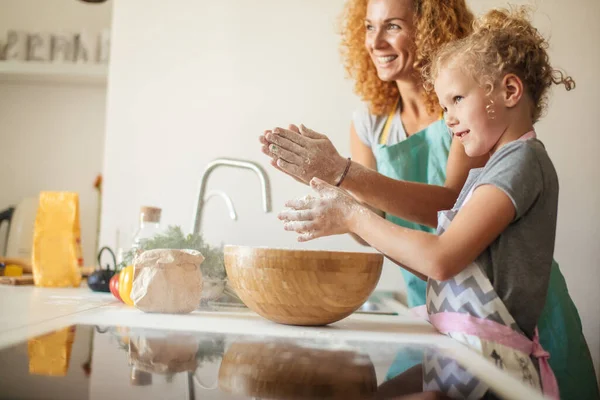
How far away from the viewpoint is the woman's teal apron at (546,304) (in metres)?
0.98

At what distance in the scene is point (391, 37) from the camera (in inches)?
54.3

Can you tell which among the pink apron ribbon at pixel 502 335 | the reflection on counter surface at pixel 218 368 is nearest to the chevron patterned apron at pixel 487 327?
the pink apron ribbon at pixel 502 335

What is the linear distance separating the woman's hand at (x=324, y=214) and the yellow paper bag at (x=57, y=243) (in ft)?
2.61

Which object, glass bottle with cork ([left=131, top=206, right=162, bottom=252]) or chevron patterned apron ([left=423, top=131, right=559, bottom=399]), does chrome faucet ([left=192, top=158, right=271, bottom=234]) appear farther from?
chevron patterned apron ([left=423, top=131, right=559, bottom=399])

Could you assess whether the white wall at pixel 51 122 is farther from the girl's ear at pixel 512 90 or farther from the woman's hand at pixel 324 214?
the girl's ear at pixel 512 90

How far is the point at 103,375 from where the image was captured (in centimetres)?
50

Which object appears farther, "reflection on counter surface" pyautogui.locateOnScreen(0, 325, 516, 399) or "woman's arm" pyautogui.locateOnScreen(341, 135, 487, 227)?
"woman's arm" pyautogui.locateOnScreen(341, 135, 487, 227)

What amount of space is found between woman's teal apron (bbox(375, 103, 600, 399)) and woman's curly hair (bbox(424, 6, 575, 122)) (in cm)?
35

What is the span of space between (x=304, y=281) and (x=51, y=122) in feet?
8.92

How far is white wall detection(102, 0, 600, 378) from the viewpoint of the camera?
2.08 meters

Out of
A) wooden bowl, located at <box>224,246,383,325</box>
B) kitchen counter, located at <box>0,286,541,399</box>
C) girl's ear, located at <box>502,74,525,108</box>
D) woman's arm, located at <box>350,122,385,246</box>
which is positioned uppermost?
girl's ear, located at <box>502,74,525,108</box>

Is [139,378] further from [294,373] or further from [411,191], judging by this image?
[411,191]

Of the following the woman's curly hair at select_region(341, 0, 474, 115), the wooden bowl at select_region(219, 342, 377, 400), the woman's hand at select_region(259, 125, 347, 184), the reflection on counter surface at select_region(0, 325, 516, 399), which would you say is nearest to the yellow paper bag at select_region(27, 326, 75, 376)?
the reflection on counter surface at select_region(0, 325, 516, 399)

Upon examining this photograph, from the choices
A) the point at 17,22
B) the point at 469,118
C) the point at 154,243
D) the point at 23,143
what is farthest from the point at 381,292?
the point at 17,22
